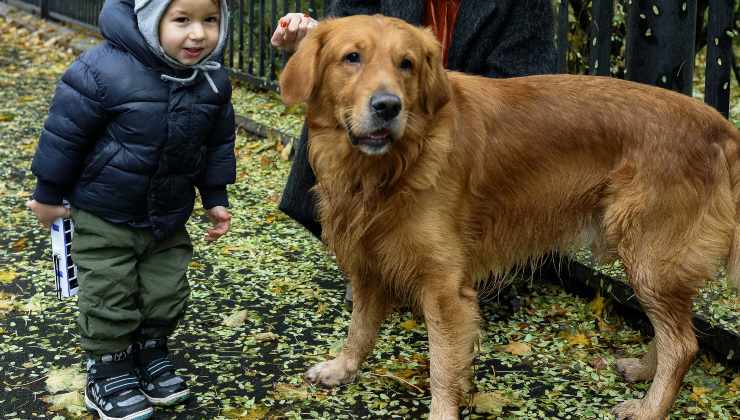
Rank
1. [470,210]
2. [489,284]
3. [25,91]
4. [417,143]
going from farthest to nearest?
[25,91] < [489,284] < [470,210] < [417,143]

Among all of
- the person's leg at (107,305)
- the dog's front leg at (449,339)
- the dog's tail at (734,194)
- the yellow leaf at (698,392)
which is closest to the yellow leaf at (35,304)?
the person's leg at (107,305)

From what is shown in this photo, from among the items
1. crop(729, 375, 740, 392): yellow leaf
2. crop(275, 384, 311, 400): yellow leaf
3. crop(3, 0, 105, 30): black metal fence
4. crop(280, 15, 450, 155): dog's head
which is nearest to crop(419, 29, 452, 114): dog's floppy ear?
crop(280, 15, 450, 155): dog's head

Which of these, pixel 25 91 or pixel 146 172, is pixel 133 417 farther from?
pixel 25 91

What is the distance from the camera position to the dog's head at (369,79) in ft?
8.82

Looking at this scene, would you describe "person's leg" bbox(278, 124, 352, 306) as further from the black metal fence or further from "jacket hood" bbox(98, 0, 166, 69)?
the black metal fence

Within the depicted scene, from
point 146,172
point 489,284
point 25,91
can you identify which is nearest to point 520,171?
point 489,284

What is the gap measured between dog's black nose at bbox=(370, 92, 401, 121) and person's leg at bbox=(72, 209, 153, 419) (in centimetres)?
104

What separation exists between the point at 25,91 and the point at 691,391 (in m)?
7.26

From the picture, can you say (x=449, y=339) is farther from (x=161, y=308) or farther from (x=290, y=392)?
(x=161, y=308)

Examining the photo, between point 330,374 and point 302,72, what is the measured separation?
1.24 metres

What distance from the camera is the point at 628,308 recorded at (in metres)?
3.95

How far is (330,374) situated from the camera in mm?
3375

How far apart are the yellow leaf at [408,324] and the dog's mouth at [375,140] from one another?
1342mm

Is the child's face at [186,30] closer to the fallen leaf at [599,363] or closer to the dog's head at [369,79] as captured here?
the dog's head at [369,79]
